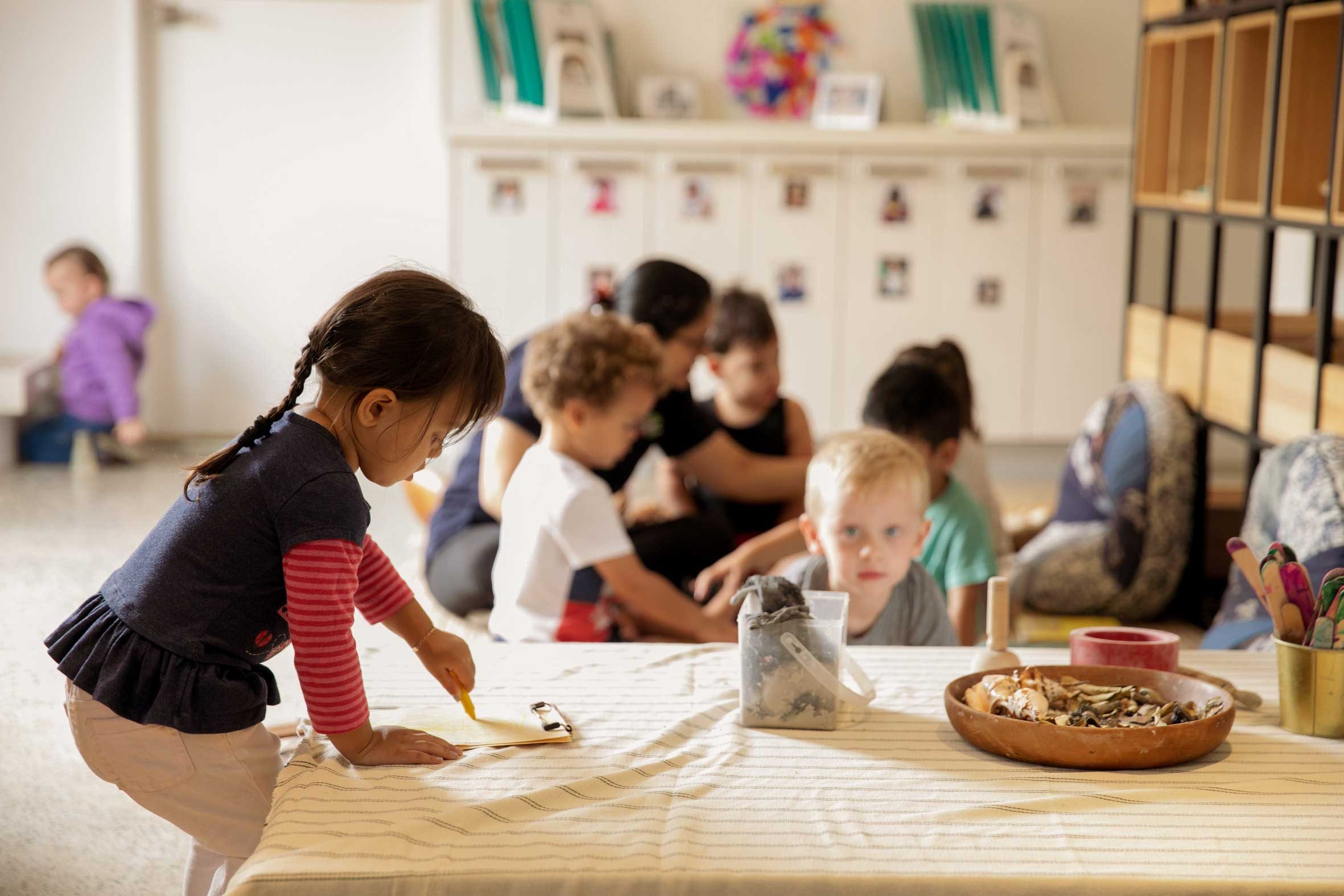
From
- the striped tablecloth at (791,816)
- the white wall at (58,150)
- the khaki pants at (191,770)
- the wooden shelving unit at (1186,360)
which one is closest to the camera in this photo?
the striped tablecloth at (791,816)

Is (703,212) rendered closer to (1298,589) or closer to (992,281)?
(992,281)

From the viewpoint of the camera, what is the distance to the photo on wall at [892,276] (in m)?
4.98

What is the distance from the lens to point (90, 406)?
16.6 feet

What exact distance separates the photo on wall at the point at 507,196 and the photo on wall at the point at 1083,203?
196 cm

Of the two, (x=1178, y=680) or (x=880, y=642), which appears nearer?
(x=1178, y=680)

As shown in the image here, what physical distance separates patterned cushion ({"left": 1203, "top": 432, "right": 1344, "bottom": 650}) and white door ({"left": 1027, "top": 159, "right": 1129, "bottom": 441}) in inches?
98.9

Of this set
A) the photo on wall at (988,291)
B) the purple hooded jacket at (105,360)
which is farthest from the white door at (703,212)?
the purple hooded jacket at (105,360)

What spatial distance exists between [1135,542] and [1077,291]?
81.1 inches

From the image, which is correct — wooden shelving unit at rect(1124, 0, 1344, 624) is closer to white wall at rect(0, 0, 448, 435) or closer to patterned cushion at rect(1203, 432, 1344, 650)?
patterned cushion at rect(1203, 432, 1344, 650)

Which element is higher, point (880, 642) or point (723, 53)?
point (723, 53)

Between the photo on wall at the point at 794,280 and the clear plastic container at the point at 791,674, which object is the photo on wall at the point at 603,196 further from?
the clear plastic container at the point at 791,674

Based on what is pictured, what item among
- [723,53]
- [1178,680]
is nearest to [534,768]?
[1178,680]

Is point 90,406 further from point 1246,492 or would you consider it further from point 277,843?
Answer: point 277,843

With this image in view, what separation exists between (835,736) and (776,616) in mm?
118
